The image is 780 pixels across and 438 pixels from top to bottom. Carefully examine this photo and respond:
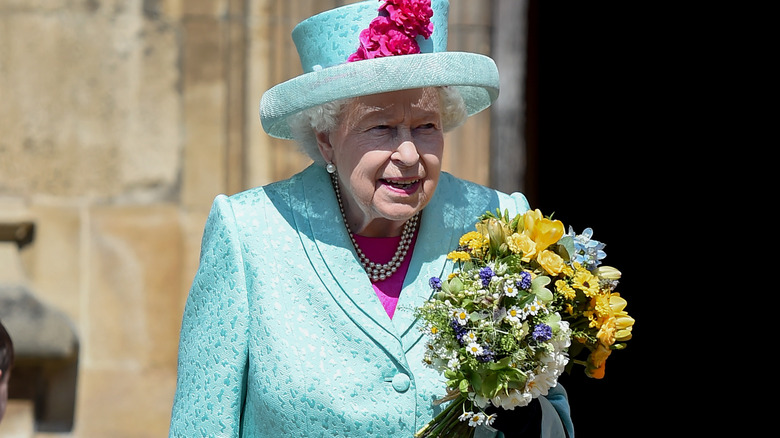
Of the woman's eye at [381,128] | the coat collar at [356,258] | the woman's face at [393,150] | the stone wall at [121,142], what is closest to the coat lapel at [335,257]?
the coat collar at [356,258]

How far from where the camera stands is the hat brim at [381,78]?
90.0 inches

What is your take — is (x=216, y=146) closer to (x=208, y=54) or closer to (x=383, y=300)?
(x=208, y=54)

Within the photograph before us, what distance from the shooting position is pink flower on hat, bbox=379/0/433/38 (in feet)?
7.68

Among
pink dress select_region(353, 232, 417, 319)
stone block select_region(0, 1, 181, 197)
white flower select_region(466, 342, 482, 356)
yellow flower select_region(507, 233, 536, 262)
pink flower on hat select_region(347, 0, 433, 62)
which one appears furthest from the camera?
stone block select_region(0, 1, 181, 197)

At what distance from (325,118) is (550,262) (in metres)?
Result: 0.58

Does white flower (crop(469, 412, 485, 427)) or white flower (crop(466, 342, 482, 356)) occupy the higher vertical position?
white flower (crop(466, 342, 482, 356))

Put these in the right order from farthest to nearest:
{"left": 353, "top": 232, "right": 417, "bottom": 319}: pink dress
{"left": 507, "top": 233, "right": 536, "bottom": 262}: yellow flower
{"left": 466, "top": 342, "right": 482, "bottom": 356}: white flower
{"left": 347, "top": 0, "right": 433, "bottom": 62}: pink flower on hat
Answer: {"left": 353, "top": 232, "right": 417, "bottom": 319}: pink dress, {"left": 347, "top": 0, "right": 433, "bottom": 62}: pink flower on hat, {"left": 507, "top": 233, "right": 536, "bottom": 262}: yellow flower, {"left": 466, "top": 342, "right": 482, "bottom": 356}: white flower

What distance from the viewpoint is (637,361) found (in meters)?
6.93

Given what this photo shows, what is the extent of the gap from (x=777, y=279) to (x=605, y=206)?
1085 mm

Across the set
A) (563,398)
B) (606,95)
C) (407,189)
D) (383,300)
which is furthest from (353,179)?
(606,95)

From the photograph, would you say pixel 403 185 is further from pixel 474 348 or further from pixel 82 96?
pixel 82 96

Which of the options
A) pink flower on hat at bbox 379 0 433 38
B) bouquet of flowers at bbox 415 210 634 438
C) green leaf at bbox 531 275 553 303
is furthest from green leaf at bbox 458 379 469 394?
pink flower on hat at bbox 379 0 433 38

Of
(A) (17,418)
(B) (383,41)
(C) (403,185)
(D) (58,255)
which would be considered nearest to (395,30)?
(B) (383,41)

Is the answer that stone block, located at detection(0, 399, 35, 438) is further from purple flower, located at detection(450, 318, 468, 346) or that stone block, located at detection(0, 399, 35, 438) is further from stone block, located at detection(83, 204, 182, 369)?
purple flower, located at detection(450, 318, 468, 346)
